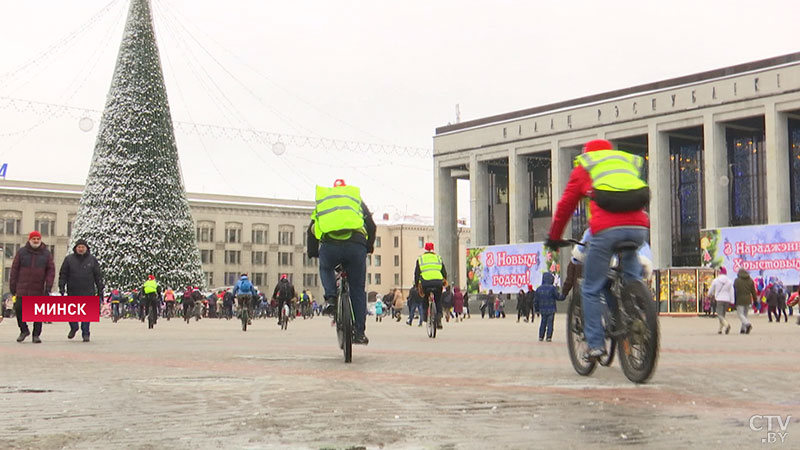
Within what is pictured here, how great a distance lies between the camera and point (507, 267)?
71.6 meters

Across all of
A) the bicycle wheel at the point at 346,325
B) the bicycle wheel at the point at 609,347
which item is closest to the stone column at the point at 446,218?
the bicycle wheel at the point at 346,325

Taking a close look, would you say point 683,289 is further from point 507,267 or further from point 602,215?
point 602,215

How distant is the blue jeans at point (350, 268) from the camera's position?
1042 cm

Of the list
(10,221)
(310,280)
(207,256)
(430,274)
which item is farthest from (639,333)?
(310,280)

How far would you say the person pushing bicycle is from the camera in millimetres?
7398

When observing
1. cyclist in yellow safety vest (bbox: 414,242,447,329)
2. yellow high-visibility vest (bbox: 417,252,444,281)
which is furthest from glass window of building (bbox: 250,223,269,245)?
yellow high-visibility vest (bbox: 417,252,444,281)

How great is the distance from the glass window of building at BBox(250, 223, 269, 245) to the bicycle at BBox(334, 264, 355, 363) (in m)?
99.1

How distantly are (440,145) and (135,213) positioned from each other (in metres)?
44.1

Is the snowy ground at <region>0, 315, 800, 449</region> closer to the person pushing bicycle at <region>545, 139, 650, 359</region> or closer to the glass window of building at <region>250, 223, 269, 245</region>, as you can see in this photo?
the person pushing bicycle at <region>545, 139, 650, 359</region>

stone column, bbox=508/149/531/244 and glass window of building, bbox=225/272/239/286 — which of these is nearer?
stone column, bbox=508/149/531/244

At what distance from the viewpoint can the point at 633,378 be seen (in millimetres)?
7277
